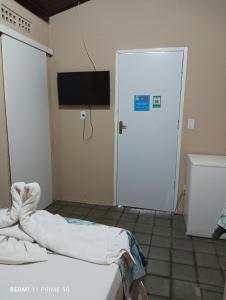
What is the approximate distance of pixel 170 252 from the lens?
2.29 meters

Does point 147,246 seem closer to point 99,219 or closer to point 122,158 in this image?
point 99,219

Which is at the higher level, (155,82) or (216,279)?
(155,82)

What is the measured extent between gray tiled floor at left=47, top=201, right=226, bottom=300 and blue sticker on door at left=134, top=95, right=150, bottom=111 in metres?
1.41

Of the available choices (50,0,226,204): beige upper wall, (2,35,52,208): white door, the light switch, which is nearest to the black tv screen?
(50,0,226,204): beige upper wall

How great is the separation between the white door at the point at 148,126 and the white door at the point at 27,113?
39.2 inches

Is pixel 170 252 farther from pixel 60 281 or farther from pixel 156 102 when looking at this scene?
pixel 156 102

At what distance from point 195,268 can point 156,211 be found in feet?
3.80

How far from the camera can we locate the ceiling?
2711 millimetres

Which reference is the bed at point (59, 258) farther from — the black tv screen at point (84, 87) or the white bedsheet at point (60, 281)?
the black tv screen at point (84, 87)

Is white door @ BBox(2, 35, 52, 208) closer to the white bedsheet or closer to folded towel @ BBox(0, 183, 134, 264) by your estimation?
folded towel @ BBox(0, 183, 134, 264)

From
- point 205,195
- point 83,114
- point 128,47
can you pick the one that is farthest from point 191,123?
point 83,114

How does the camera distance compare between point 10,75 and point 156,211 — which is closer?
point 10,75

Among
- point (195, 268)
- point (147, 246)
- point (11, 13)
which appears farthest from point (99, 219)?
point (11, 13)

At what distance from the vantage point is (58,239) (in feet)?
4.10
